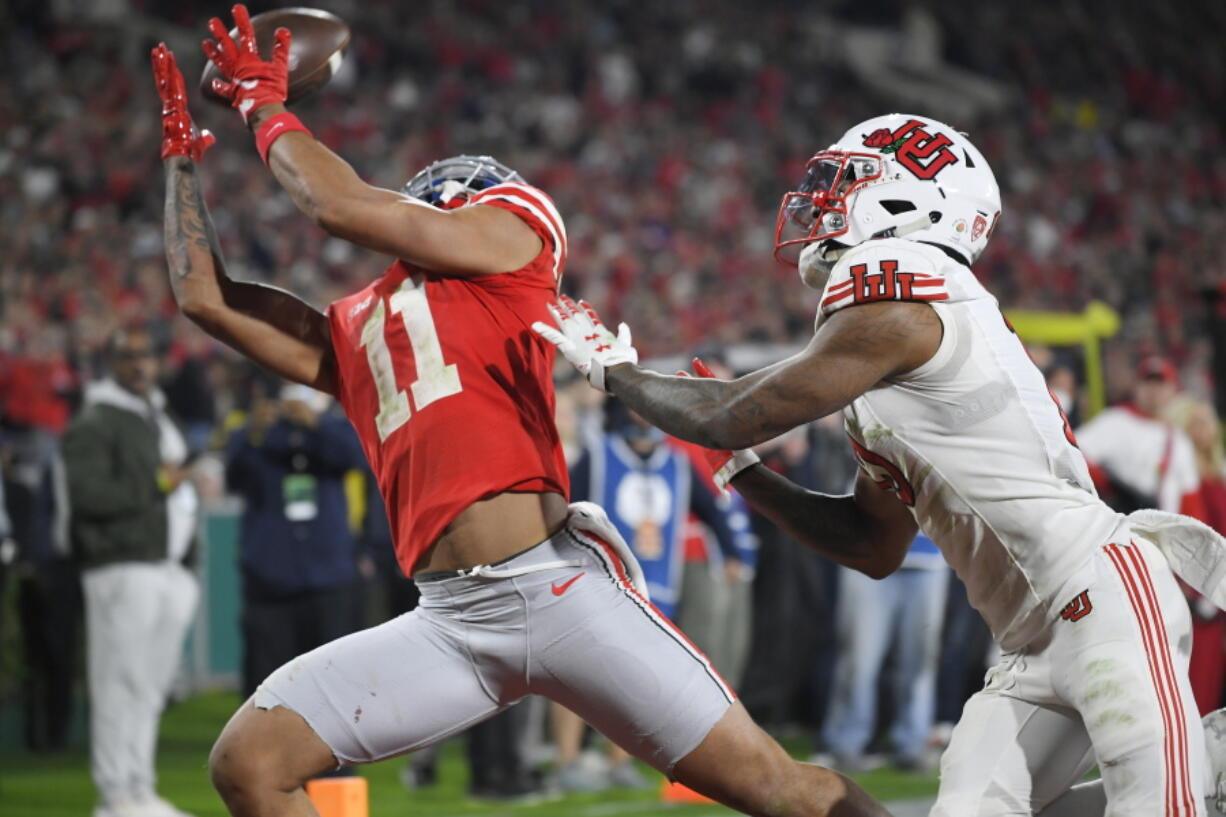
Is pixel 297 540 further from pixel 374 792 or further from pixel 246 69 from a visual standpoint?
pixel 246 69

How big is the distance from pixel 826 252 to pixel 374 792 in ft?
16.7

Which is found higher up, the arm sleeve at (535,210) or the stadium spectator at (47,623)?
the arm sleeve at (535,210)

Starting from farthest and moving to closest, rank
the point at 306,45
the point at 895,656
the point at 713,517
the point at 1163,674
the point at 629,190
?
the point at 629,190 → the point at 895,656 → the point at 713,517 → the point at 306,45 → the point at 1163,674

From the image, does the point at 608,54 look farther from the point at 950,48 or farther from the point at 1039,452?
the point at 1039,452

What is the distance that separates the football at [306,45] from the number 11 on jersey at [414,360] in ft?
2.21

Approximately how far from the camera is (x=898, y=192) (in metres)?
3.52

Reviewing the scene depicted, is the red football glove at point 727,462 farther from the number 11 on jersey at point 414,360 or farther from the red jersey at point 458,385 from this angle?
the number 11 on jersey at point 414,360

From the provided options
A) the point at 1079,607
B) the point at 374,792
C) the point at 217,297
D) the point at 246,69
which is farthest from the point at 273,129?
the point at 374,792

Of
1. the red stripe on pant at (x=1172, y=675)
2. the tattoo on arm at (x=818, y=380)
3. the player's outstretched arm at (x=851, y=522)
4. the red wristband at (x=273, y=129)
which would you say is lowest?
the red stripe on pant at (x=1172, y=675)

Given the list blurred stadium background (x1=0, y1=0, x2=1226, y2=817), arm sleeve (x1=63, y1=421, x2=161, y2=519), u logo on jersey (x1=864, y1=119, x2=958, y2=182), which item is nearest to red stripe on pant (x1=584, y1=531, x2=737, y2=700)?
u logo on jersey (x1=864, y1=119, x2=958, y2=182)

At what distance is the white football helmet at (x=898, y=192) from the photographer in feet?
11.5

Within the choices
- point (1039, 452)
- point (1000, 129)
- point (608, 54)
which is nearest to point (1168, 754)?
point (1039, 452)

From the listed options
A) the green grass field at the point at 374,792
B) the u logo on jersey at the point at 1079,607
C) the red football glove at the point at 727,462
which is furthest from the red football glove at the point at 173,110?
the green grass field at the point at 374,792

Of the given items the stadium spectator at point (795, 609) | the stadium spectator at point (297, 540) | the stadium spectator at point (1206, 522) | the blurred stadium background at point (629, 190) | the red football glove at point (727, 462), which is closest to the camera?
the red football glove at point (727, 462)
